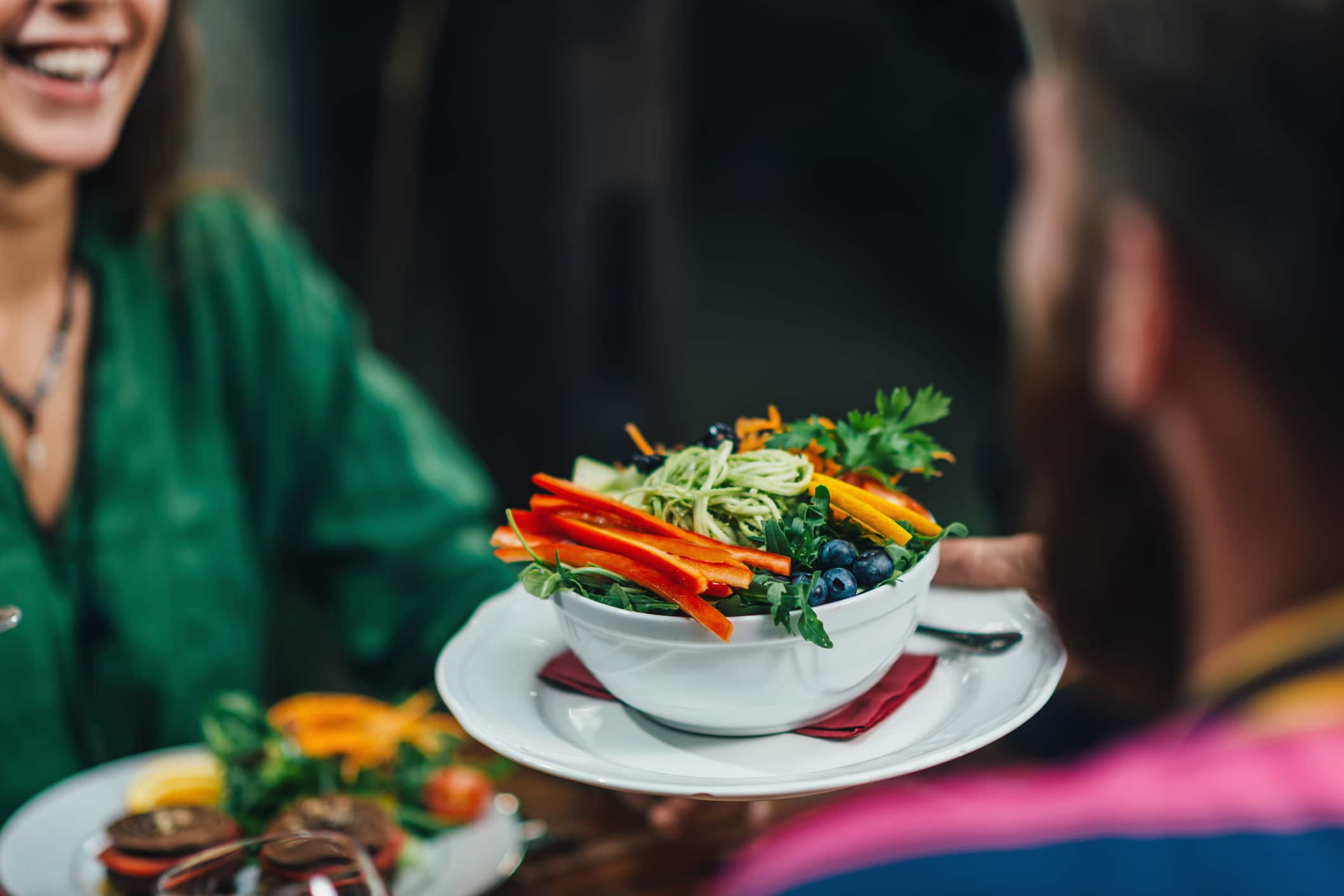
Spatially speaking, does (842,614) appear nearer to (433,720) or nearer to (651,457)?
(651,457)

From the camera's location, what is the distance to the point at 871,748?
655mm

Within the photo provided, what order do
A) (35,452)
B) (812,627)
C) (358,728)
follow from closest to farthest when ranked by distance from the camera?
(812,627) < (358,728) < (35,452)

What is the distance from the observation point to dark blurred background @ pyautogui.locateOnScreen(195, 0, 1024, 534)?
6.36ft

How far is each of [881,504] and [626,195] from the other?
161 cm

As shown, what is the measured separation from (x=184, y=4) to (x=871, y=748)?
1.30 metres

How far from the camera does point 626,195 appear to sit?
218 cm

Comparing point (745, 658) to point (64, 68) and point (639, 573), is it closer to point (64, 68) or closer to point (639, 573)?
point (639, 573)

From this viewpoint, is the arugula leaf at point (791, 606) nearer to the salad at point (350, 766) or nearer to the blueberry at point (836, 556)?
the blueberry at point (836, 556)

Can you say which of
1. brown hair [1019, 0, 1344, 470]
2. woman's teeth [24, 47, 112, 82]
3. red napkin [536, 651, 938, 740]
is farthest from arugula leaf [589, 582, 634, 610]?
woman's teeth [24, 47, 112, 82]

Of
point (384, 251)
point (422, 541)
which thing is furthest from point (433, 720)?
point (384, 251)

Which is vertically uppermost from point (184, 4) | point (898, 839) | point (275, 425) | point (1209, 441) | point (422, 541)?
point (184, 4)

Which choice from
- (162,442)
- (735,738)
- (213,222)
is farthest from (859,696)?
(213,222)

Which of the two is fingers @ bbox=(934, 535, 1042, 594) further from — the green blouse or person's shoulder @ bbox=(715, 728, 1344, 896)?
the green blouse

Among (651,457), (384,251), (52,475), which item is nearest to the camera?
(651,457)
